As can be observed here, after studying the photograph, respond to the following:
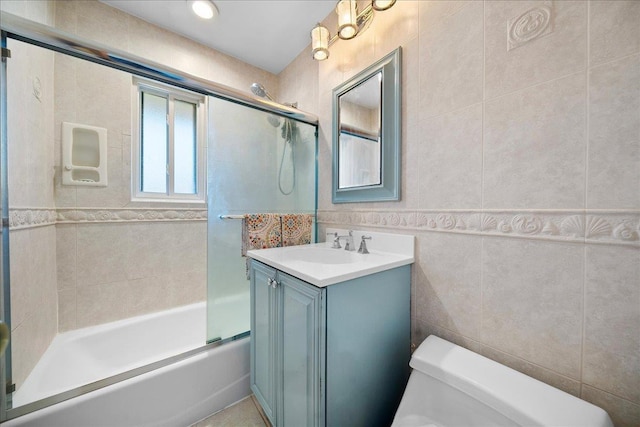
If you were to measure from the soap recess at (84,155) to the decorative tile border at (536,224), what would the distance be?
1.97 metres

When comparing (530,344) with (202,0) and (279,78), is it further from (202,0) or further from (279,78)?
(279,78)

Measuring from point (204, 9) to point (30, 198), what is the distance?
1516 millimetres

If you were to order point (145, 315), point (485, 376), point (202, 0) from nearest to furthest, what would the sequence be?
point (485, 376) < point (202, 0) < point (145, 315)

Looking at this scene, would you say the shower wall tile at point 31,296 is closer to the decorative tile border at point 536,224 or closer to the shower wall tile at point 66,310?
the shower wall tile at point 66,310

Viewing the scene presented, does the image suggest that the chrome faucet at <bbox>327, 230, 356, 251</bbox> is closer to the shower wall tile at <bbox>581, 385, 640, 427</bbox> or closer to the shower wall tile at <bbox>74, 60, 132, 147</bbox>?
the shower wall tile at <bbox>581, 385, 640, 427</bbox>

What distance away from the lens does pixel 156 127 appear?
1843 mm

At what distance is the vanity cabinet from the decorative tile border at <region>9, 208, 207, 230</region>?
112 cm

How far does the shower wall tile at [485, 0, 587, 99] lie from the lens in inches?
26.5

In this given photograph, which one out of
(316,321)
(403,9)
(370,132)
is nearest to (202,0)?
(403,9)

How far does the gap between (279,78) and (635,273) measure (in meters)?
2.62

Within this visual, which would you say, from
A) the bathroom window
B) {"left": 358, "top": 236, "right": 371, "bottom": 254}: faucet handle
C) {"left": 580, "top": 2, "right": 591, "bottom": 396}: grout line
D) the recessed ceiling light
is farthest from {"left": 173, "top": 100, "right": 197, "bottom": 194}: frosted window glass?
{"left": 580, "top": 2, "right": 591, "bottom": 396}: grout line

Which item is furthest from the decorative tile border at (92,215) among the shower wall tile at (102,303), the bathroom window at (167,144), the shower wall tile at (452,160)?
the shower wall tile at (452,160)

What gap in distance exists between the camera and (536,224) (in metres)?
0.74

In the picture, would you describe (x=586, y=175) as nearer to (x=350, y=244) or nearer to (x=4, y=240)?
(x=350, y=244)
